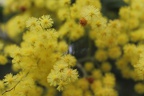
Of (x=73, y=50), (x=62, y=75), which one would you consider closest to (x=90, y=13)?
(x=62, y=75)

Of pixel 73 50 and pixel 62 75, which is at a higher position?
pixel 73 50

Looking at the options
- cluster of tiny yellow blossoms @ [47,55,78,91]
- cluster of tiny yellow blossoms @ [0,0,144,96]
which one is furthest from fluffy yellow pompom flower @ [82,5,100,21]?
cluster of tiny yellow blossoms @ [47,55,78,91]

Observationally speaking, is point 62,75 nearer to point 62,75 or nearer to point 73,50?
point 62,75

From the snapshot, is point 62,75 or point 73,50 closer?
point 62,75

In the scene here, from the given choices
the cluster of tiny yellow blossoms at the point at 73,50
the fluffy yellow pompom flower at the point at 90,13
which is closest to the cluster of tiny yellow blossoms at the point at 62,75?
the cluster of tiny yellow blossoms at the point at 73,50

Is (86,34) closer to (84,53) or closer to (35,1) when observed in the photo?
(84,53)

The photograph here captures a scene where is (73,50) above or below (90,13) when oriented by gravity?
above

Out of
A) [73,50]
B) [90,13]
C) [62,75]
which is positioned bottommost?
[62,75]

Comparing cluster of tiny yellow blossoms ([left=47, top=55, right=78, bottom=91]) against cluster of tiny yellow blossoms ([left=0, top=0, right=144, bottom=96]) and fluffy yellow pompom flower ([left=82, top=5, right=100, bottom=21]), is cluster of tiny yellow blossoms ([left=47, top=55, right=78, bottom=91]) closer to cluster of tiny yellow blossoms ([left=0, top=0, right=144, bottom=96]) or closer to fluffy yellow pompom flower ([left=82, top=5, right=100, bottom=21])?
cluster of tiny yellow blossoms ([left=0, top=0, right=144, bottom=96])

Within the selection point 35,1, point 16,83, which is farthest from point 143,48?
point 35,1

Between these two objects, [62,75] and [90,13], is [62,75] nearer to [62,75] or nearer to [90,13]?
[62,75]
